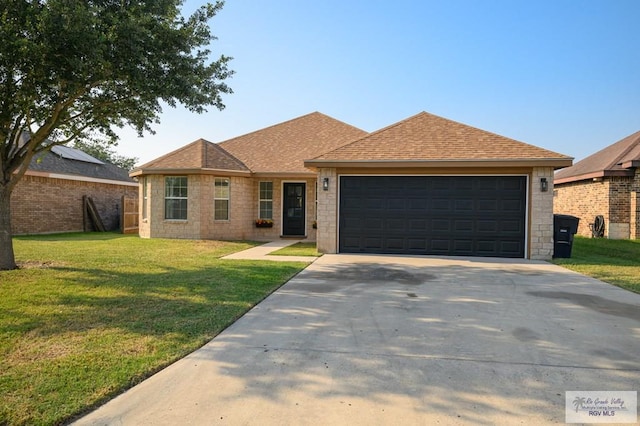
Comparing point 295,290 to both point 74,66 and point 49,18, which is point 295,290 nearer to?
point 74,66

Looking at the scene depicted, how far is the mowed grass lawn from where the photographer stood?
2.93m

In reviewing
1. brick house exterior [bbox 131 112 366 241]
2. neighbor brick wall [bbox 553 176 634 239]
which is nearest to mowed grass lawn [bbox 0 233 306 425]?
brick house exterior [bbox 131 112 366 241]

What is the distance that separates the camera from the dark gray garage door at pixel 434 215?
1055 cm

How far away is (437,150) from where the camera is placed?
35.5 feet

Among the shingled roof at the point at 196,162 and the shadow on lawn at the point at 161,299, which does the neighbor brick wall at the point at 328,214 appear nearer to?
the shadow on lawn at the point at 161,299

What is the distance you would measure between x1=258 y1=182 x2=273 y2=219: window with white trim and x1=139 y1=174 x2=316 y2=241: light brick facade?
15 centimetres

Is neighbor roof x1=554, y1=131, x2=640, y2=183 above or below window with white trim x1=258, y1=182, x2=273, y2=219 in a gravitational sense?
above

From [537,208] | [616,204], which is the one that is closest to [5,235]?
[537,208]

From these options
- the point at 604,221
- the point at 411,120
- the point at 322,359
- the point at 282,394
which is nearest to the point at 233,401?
the point at 282,394

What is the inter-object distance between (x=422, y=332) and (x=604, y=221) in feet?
52.0

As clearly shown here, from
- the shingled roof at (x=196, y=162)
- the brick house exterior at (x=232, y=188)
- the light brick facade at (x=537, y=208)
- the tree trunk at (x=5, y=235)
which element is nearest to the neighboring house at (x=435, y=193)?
the light brick facade at (x=537, y=208)

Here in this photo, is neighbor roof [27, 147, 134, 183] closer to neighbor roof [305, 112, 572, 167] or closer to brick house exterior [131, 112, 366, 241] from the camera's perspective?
brick house exterior [131, 112, 366, 241]

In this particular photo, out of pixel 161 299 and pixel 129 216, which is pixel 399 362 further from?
pixel 129 216

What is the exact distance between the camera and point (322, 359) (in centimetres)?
358
